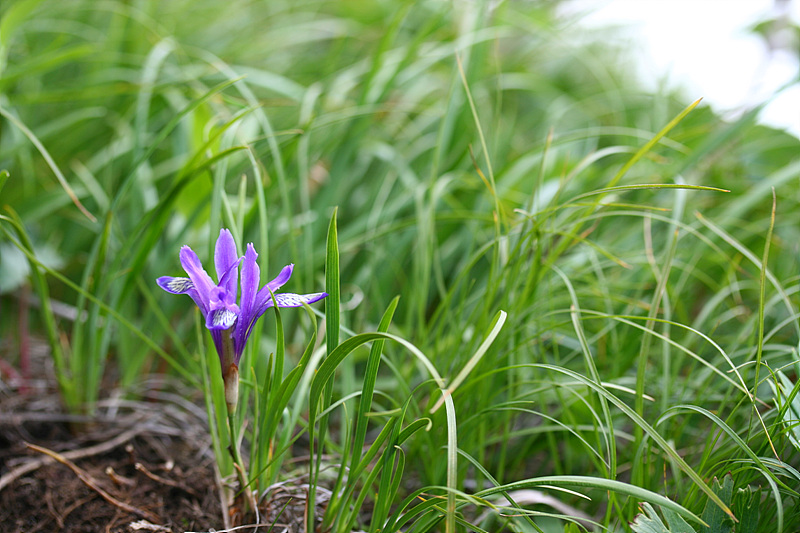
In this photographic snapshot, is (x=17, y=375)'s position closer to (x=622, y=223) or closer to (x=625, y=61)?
(x=622, y=223)

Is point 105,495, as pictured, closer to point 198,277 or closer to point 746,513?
point 198,277

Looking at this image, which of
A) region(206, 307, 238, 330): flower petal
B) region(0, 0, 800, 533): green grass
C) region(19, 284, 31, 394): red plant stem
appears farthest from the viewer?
region(19, 284, 31, 394): red plant stem

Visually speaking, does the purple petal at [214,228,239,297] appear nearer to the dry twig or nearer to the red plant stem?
the dry twig

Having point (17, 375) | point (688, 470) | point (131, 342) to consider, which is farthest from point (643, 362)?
point (17, 375)

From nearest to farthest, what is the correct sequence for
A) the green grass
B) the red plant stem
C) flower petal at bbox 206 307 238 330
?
flower petal at bbox 206 307 238 330 < the green grass < the red plant stem

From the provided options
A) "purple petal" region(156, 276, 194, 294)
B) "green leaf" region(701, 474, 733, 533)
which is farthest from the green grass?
"purple petal" region(156, 276, 194, 294)

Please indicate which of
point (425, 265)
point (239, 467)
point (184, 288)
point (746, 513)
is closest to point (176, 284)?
point (184, 288)

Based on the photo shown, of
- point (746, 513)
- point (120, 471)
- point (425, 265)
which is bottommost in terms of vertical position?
point (120, 471)
